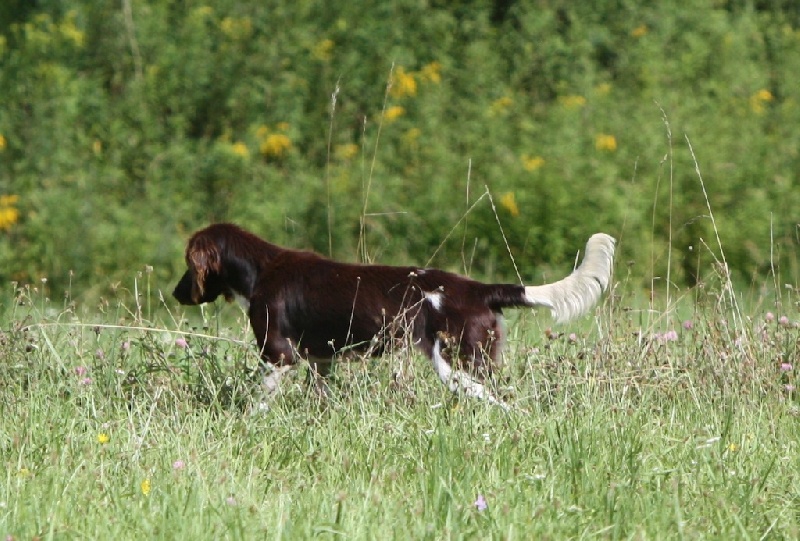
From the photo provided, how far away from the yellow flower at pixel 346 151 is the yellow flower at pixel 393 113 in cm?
38

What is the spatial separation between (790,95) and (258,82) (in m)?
4.78

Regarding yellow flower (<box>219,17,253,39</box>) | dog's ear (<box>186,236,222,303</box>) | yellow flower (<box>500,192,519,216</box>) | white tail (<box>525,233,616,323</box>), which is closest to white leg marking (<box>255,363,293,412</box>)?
dog's ear (<box>186,236,222,303</box>)

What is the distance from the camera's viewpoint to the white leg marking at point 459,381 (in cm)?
448

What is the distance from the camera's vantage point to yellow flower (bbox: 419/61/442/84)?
11422 mm

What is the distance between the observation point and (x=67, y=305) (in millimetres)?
5559

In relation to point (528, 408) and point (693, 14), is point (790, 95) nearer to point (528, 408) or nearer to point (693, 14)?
point (693, 14)

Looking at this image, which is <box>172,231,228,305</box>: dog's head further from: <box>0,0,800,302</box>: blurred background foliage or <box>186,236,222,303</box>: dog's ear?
<box>0,0,800,302</box>: blurred background foliage

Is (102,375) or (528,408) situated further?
(102,375)

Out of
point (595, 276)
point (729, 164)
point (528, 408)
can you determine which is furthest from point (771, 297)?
point (528, 408)

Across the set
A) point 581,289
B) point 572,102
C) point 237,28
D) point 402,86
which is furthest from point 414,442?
point 237,28

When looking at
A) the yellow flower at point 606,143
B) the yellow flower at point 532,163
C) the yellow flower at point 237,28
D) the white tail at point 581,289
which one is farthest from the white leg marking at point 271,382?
the yellow flower at point 237,28

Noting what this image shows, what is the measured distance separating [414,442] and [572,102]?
7390 millimetres

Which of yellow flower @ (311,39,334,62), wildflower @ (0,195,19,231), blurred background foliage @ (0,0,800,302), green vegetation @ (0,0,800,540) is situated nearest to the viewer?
green vegetation @ (0,0,800,540)

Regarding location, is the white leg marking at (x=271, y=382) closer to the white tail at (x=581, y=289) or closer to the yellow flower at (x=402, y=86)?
the white tail at (x=581, y=289)
